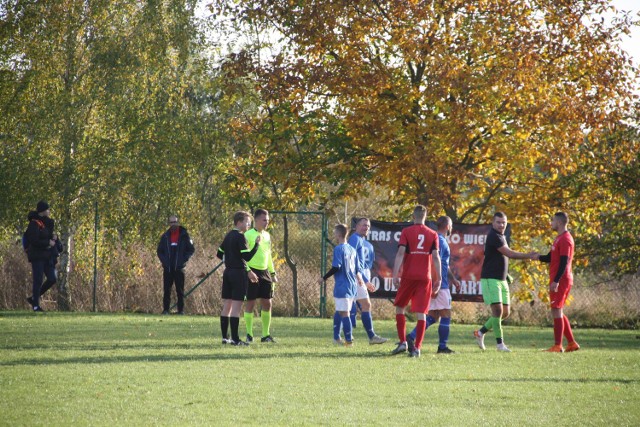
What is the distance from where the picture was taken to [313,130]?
23375mm

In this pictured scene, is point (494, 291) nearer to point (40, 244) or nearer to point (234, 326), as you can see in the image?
point (234, 326)

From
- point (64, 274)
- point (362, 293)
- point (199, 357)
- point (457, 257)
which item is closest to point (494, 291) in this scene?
point (362, 293)

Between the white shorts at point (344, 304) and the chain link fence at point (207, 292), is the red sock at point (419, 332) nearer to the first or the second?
the white shorts at point (344, 304)

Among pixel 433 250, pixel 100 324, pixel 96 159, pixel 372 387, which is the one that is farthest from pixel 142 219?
pixel 372 387

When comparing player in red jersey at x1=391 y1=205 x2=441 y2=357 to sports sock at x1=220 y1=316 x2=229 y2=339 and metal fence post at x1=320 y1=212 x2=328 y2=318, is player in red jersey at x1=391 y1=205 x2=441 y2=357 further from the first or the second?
metal fence post at x1=320 y1=212 x2=328 y2=318

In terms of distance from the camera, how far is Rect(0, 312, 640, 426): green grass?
26.2 ft

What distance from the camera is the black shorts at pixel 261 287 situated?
14.6 meters

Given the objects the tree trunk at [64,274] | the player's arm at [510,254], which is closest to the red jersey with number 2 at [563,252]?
the player's arm at [510,254]

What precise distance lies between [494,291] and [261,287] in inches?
133

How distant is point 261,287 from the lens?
48.2 ft

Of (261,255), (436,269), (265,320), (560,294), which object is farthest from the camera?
(265,320)

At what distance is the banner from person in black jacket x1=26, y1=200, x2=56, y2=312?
6.80 metres

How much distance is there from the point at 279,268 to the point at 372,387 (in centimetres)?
1614

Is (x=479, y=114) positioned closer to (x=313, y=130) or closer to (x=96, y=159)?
(x=313, y=130)
